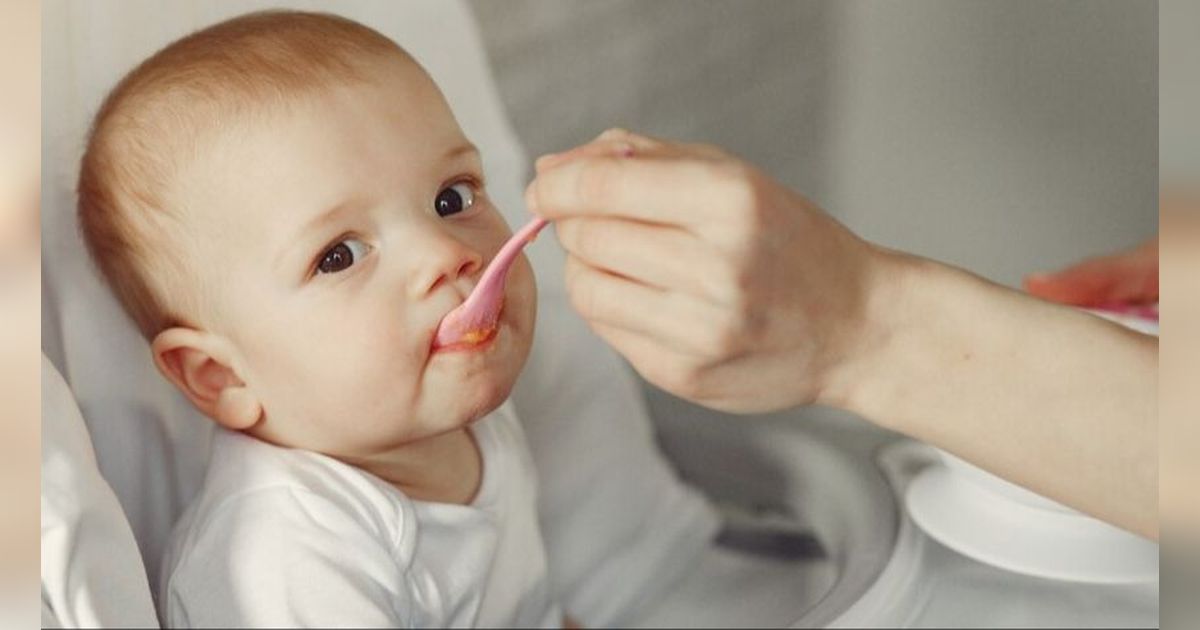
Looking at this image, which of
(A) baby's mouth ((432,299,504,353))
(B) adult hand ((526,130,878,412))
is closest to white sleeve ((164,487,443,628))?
(A) baby's mouth ((432,299,504,353))

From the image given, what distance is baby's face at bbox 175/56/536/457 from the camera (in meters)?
1.09

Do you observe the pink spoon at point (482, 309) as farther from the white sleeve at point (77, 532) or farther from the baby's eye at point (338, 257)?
the white sleeve at point (77, 532)

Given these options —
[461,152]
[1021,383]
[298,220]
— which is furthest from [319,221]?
[1021,383]

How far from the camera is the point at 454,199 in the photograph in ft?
3.72

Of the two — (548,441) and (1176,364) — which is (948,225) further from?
(548,441)

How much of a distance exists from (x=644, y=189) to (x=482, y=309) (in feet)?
0.63

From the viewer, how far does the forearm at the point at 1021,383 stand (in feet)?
3.50

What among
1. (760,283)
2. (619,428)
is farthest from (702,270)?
(619,428)

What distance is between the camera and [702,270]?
3.21 ft

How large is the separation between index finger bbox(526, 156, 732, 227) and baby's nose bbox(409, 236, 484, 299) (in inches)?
4.6

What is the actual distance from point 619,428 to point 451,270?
24 centimetres

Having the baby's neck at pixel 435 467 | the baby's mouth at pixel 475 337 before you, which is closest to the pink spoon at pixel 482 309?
the baby's mouth at pixel 475 337

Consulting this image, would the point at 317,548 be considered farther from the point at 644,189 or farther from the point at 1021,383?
the point at 1021,383

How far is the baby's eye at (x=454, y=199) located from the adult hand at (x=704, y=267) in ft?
0.32
